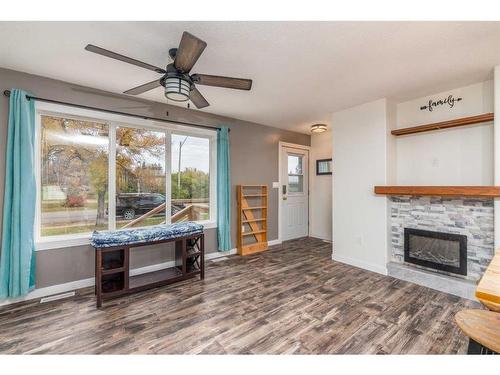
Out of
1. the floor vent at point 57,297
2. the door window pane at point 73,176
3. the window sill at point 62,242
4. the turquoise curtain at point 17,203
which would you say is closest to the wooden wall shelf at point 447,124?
the door window pane at point 73,176

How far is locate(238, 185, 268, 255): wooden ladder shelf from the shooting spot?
4262mm

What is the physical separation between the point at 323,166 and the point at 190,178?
301 centimetres

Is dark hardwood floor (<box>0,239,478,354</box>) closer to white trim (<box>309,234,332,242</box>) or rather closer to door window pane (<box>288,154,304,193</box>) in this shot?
white trim (<box>309,234,332,242</box>)

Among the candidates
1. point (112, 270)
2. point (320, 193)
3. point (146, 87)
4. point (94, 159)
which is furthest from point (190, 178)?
point (320, 193)

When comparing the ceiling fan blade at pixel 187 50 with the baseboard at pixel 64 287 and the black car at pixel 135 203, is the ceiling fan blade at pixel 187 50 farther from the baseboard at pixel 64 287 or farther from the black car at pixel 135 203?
the baseboard at pixel 64 287

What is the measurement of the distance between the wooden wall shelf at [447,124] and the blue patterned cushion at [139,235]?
315 centimetres

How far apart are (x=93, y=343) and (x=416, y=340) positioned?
2603 millimetres

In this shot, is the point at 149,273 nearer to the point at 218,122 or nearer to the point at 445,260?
the point at 218,122

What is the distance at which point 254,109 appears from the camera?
3785 millimetres

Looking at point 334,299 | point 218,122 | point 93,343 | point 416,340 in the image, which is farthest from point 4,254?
point 416,340

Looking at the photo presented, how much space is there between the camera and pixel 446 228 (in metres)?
2.95

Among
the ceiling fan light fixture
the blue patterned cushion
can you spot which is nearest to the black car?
the blue patterned cushion

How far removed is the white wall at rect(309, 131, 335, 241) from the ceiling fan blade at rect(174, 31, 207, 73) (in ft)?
13.4
